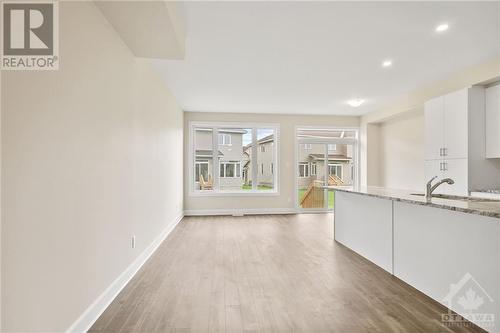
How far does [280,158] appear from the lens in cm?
695

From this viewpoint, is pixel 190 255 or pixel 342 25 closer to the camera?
pixel 342 25

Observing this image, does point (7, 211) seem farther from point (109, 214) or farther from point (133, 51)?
point (133, 51)

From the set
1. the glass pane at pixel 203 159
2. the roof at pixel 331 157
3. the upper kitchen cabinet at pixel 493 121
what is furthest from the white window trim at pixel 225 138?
→ the upper kitchen cabinet at pixel 493 121

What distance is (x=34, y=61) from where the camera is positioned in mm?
1420

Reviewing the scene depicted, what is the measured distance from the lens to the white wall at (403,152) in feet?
18.5

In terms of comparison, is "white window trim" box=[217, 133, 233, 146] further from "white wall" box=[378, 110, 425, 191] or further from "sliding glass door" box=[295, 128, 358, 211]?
"white wall" box=[378, 110, 425, 191]

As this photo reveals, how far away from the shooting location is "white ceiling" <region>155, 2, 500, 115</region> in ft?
8.14

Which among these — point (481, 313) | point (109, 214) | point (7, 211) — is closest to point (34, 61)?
point (7, 211)

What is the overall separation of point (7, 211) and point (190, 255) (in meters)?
2.55

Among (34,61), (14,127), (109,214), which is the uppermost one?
(34,61)

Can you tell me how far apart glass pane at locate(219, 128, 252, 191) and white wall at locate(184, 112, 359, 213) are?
320 mm

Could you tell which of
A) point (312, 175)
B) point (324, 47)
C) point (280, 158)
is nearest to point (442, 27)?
point (324, 47)

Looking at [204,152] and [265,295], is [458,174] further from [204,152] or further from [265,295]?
[204,152]

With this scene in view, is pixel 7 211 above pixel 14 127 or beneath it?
beneath
